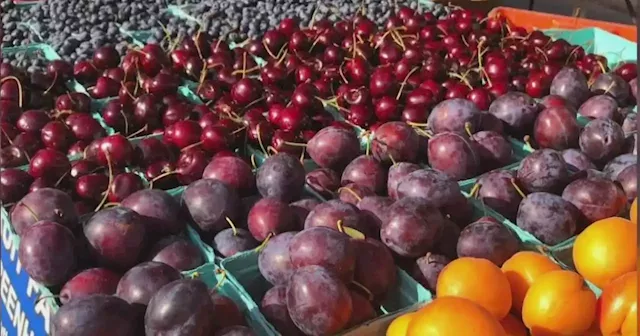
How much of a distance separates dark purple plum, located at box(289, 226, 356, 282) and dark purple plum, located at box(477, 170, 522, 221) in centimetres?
47

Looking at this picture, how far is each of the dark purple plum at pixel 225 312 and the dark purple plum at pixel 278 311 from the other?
A: 47mm

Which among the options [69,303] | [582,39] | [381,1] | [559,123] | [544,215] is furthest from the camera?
[381,1]

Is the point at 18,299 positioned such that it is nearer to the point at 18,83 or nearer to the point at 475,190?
the point at 18,83

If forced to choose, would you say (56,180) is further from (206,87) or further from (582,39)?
(582,39)

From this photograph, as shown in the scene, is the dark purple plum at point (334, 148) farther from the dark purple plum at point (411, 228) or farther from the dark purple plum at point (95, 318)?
A: the dark purple plum at point (95, 318)

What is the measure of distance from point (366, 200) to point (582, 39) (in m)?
1.87

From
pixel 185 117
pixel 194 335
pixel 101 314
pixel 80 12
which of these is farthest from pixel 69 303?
pixel 80 12

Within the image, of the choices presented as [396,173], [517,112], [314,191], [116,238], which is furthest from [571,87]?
[116,238]

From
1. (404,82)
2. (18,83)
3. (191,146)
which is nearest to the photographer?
(191,146)

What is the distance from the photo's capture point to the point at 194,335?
3.43 feet

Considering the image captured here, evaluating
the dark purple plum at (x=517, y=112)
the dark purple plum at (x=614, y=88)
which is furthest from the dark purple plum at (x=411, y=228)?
the dark purple plum at (x=614, y=88)

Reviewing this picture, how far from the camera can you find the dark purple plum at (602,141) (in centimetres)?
171

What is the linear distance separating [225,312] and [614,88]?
1537 millimetres

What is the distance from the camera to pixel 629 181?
1548mm
